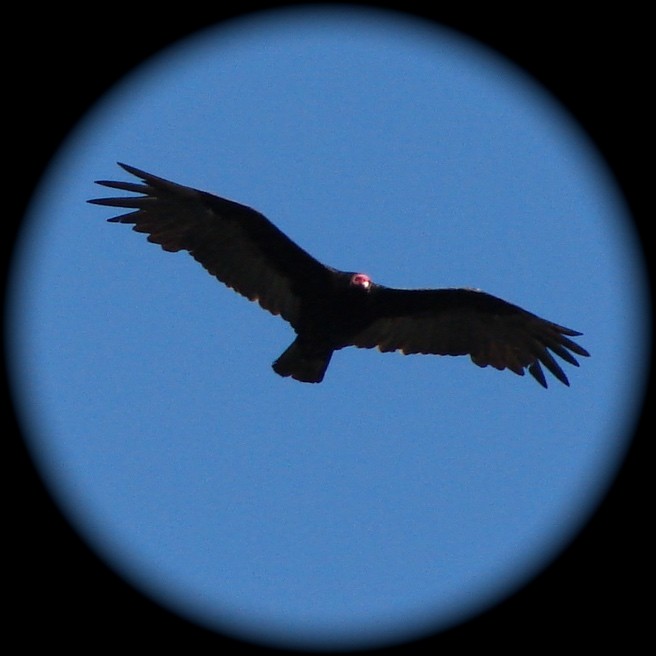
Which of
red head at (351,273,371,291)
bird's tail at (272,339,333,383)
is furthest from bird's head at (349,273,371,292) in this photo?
bird's tail at (272,339,333,383)

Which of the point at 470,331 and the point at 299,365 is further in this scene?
the point at 470,331

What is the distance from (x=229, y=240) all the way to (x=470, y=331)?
255 cm

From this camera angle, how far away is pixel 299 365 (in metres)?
9.91

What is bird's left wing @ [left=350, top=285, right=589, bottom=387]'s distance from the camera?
1009cm

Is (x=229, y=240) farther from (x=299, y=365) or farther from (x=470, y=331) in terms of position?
(x=470, y=331)

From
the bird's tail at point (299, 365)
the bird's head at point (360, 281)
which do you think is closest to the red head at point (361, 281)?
the bird's head at point (360, 281)

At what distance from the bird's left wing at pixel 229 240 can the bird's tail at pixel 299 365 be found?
296 mm

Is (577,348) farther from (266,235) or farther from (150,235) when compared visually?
(150,235)

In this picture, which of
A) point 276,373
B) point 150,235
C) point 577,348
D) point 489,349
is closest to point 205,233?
point 150,235

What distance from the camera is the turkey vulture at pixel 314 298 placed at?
9727 mm

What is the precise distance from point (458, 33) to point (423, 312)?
3810 mm

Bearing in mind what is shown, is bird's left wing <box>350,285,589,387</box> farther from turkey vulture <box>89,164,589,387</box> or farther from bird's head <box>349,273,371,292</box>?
bird's head <box>349,273,371,292</box>

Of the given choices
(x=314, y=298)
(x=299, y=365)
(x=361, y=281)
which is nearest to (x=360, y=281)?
(x=361, y=281)

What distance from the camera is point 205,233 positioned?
9.91m
